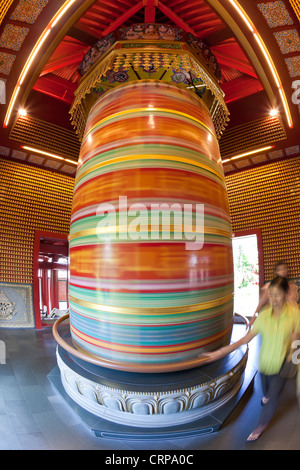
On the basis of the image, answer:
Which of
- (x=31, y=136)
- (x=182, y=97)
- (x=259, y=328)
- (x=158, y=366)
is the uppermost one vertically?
(x=31, y=136)

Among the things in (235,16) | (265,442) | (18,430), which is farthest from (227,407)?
(235,16)

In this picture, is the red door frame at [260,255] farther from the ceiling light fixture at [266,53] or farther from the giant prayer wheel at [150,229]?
the giant prayer wheel at [150,229]

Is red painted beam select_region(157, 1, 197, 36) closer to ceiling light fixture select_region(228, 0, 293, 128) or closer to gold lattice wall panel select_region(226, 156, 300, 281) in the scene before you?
ceiling light fixture select_region(228, 0, 293, 128)

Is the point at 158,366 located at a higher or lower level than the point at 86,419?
higher

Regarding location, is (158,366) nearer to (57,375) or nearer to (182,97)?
(57,375)

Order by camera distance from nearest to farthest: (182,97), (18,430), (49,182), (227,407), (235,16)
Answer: (18,430), (227,407), (182,97), (235,16), (49,182)

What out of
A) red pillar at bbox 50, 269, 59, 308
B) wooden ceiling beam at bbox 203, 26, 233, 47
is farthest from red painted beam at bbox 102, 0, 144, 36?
red pillar at bbox 50, 269, 59, 308

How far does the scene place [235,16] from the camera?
2982 mm

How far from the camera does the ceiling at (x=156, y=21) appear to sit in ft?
9.94

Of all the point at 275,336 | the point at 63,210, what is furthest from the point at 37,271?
the point at 275,336

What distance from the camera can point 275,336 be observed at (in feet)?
5.27

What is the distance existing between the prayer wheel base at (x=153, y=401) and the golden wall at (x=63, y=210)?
402 centimetres

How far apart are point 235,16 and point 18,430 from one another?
4.75 m

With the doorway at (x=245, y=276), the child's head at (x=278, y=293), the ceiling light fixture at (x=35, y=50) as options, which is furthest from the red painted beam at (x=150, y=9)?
the doorway at (x=245, y=276)
